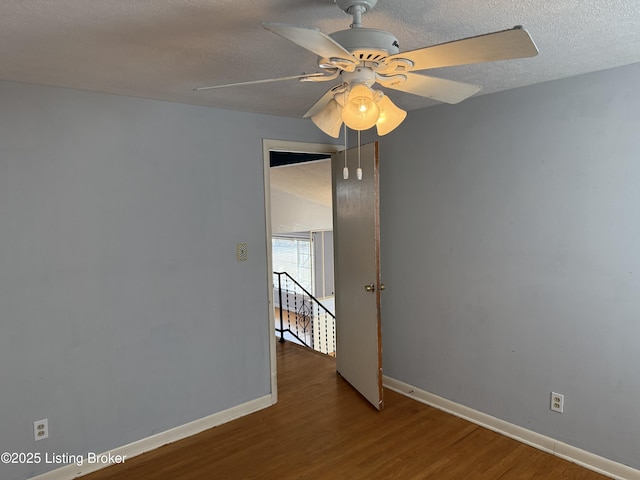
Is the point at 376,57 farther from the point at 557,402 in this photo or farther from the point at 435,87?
the point at 557,402

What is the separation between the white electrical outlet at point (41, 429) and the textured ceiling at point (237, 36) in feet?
6.33

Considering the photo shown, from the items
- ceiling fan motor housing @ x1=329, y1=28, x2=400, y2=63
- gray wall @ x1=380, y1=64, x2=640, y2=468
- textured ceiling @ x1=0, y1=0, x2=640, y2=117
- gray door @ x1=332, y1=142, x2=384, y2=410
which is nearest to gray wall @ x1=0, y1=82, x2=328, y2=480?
textured ceiling @ x1=0, y1=0, x2=640, y2=117

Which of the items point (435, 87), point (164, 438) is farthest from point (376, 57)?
point (164, 438)

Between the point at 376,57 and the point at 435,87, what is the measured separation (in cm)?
41

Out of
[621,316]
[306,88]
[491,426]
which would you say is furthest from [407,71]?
[491,426]

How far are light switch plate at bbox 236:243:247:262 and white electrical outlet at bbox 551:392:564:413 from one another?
2.30 m

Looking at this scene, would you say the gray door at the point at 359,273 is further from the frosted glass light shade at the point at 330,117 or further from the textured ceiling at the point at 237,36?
the frosted glass light shade at the point at 330,117

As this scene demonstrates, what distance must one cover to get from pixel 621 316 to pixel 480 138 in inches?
55.0

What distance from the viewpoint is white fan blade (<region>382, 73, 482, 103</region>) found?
5.05ft

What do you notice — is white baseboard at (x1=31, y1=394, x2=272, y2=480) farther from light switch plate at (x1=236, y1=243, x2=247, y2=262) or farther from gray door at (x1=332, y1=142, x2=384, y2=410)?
light switch plate at (x1=236, y1=243, x2=247, y2=262)

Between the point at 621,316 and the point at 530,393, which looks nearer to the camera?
the point at 621,316

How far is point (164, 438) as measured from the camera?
2.97 m

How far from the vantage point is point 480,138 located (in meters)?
2.99

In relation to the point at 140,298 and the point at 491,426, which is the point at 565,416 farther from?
the point at 140,298
